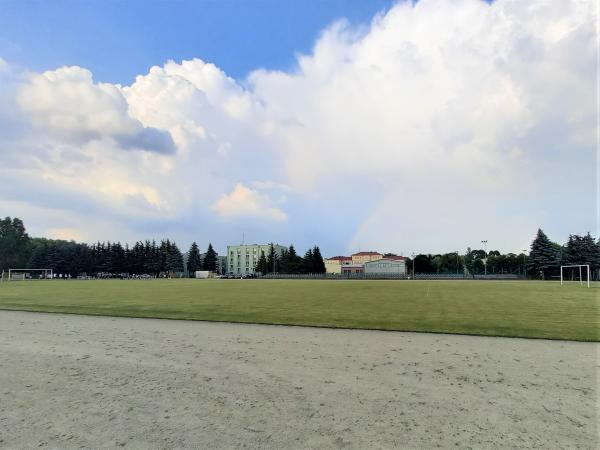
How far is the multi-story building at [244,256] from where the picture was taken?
175 metres

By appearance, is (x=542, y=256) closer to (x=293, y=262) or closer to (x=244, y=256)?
(x=293, y=262)

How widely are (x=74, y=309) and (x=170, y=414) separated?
52.1 ft

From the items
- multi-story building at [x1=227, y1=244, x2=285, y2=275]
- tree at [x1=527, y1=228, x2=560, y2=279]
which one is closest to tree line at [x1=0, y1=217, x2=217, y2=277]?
multi-story building at [x1=227, y1=244, x2=285, y2=275]

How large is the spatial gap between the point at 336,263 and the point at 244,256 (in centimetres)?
4331

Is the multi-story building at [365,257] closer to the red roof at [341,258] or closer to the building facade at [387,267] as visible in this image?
the red roof at [341,258]

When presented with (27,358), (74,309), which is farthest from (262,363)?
(74,309)

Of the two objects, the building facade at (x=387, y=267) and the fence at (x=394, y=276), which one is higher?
the building facade at (x=387, y=267)

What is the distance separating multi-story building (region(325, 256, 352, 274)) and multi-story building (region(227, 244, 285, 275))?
2427 cm

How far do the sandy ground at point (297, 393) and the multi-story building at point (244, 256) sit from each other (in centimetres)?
16475

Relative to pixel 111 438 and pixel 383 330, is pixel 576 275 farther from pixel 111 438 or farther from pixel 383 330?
pixel 111 438

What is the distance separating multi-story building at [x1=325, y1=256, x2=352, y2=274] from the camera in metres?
156

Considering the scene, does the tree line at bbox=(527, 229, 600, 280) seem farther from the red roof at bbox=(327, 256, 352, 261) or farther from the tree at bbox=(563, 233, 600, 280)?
the red roof at bbox=(327, 256, 352, 261)

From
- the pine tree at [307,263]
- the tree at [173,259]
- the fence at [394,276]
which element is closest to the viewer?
the fence at [394,276]

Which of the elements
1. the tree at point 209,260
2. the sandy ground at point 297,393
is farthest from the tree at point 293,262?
the sandy ground at point 297,393
